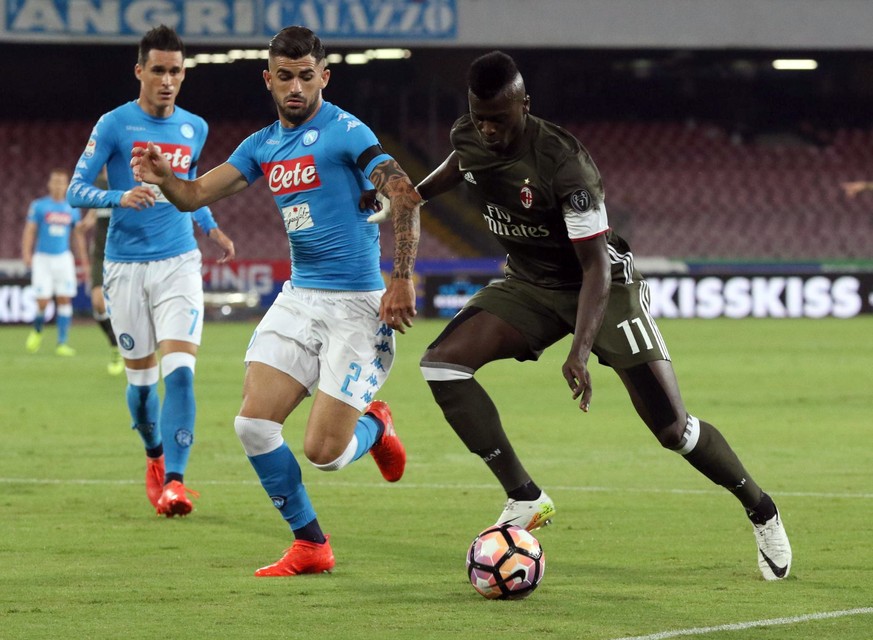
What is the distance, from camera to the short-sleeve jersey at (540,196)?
5.70 meters

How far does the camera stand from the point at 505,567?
5453mm

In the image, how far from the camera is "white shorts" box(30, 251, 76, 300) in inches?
842

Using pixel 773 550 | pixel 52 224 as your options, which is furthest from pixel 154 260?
pixel 52 224

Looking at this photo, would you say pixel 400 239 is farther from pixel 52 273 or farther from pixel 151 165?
pixel 52 273

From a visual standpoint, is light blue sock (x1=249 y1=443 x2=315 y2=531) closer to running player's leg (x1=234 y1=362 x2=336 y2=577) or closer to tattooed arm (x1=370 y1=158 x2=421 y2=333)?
running player's leg (x1=234 y1=362 x2=336 y2=577)

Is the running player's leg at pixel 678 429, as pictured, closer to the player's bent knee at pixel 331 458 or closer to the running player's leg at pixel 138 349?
the player's bent knee at pixel 331 458

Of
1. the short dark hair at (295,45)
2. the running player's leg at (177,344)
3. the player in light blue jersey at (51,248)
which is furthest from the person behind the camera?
the player in light blue jersey at (51,248)

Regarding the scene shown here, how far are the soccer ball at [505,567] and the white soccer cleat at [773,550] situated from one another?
0.90m

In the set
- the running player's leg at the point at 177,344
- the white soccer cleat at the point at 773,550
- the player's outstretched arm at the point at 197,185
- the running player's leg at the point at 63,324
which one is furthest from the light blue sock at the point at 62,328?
the white soccer cleat at the point at 773,550

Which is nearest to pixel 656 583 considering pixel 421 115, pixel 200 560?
pixel 200 560

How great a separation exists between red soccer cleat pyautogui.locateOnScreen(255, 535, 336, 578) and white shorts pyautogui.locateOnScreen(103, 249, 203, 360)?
2261 millimetres

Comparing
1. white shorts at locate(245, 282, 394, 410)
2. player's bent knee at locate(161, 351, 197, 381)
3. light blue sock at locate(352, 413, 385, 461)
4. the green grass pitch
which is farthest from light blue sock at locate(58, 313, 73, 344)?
white shorts at locate(245, 282, 394, 410)

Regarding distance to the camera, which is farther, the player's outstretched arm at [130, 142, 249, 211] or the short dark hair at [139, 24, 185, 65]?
the short dark hair at [139, 24, 185, 65]

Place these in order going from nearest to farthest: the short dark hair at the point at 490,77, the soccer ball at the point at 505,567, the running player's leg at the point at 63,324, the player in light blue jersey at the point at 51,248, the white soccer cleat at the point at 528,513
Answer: the soccer ball at the point at 505,567
the short dark hair at the point at 490,77
the white soccer cleat at the point at 528,513
the running player's leg at the point at 63,324
the player in light blue jersey at the point at 51,248
